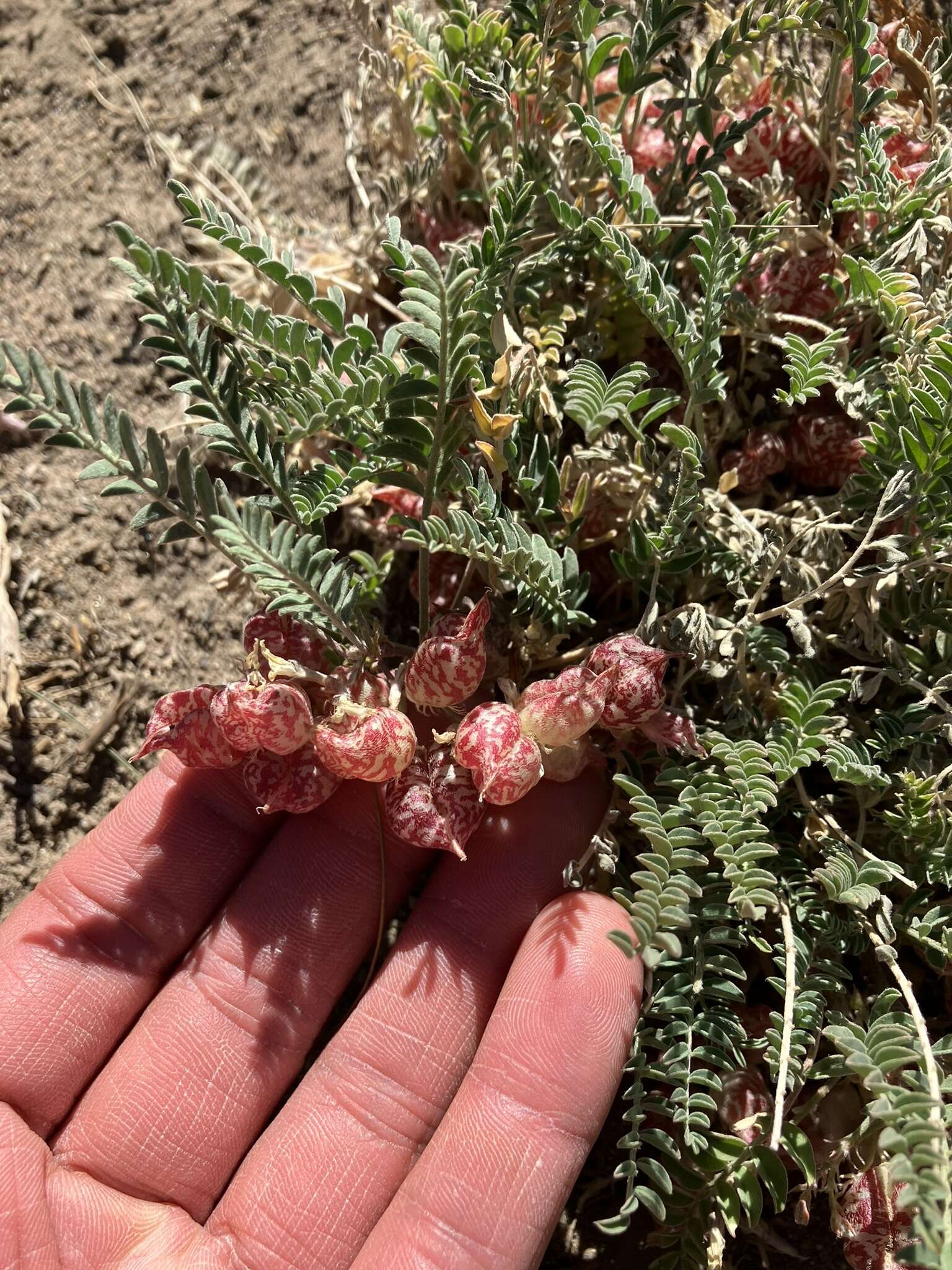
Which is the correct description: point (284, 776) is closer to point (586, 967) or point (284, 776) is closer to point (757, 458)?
point (586, 967)

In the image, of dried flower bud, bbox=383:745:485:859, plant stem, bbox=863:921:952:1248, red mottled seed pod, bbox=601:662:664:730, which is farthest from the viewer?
dried flower bud, bbox=383:745:485:859

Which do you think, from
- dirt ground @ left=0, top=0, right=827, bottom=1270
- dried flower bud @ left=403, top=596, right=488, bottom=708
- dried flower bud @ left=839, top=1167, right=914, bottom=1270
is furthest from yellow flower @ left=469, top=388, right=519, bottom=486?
dried flower bud @ left=839, top=1167, right=914, bottom=1270

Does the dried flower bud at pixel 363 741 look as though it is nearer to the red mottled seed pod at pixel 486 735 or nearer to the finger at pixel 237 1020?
the red mottled seed pod at pixel 486 735

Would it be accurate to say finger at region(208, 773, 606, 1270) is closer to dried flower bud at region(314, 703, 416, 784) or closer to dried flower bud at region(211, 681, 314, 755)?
dried flower bud at region(314, 703, 416, 784)

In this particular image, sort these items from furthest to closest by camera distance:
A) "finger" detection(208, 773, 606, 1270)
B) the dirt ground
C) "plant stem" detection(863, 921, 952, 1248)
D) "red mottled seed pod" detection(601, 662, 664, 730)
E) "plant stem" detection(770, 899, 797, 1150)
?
the dirt ground < "finger" detection(208, 773, 606, 1270) < "red mottled seed pod" detection(601, 662, 664, 730) < "plant stem" detection(770, 899, 797, 1150) < "plant stem" detection(863, 921, 952, 1248)

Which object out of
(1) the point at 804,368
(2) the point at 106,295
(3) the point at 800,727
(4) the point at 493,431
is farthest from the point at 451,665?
(2) the point at 106,295

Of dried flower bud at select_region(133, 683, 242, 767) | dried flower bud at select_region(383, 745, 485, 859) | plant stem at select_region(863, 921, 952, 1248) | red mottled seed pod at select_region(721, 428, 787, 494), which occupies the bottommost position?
plant stem at select_region(863, 921, 952, 1248)

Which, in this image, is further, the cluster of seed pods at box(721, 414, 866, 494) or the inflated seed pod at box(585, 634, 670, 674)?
the cluster of seed pods at box(721, 414, 866, 494)
